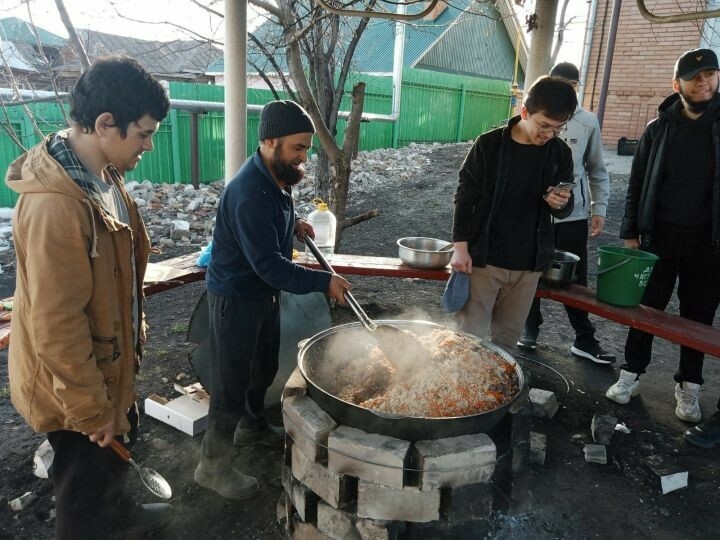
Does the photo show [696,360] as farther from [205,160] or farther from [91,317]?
[205,160]

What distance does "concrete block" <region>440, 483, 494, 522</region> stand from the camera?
7.51 ft

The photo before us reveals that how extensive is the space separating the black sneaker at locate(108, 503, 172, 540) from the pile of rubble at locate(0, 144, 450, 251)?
19.1 ft

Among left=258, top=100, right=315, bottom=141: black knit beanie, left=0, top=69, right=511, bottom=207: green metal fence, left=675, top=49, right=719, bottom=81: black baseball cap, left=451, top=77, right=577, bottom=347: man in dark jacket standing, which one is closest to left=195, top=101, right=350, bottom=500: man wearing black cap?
left=258, top=100, right=315, bottom=141: black knit beanie

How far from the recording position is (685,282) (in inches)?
150

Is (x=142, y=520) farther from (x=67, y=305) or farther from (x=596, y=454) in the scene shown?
(x=596, y=454)

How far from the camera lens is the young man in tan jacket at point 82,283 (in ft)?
5.63

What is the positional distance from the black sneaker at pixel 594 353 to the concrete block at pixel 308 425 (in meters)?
3.37

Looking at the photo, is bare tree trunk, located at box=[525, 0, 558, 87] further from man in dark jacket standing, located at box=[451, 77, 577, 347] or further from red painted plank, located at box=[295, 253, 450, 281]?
red painted plank, located at box=[295, 253, 450, 281]

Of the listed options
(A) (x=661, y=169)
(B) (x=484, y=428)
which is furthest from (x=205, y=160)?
(B) (x=484, y=428)

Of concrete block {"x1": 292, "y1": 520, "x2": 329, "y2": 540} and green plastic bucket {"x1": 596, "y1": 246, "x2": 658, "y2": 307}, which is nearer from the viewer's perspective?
concrete block {"x1": 292, "y1": 520, "x2": 329, "y2": 540}

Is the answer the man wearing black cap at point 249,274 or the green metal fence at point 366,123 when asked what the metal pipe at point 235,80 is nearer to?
the man wearing black cap at point 249,274

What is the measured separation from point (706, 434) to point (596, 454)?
0.86 m

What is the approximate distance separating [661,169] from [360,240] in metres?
5.83

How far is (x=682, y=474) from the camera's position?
10.6 feet
